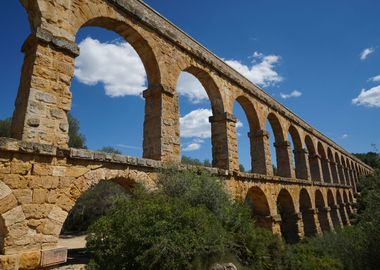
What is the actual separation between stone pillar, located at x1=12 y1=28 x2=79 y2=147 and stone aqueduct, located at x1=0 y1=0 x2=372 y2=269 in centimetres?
2

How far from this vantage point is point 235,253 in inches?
205

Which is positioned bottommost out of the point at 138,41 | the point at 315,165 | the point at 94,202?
the point at 94,202

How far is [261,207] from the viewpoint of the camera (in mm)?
10508

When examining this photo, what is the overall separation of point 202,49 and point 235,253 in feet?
21.2

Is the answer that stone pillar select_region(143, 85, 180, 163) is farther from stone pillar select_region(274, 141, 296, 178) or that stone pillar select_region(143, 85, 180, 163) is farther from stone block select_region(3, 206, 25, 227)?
stone pillar select_region(274, 141, 296, 178)

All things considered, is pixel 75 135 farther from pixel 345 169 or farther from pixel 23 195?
pixel 345 169

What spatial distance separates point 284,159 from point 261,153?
2708 millimetres

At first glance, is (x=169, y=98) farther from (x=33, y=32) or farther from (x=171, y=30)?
(x=33, y=32)

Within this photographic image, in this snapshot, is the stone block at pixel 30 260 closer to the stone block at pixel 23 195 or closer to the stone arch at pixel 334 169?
the stone block at pixel 23 195

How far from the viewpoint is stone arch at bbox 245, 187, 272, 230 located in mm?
10250

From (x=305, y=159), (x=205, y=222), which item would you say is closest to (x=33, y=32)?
(x=205, y=222)

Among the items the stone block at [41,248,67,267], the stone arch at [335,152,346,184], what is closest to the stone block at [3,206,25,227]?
the stone block at [41,248,67,267]

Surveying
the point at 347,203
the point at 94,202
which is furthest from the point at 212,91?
the point at 347,203

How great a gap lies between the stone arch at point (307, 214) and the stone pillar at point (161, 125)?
30.3ft
